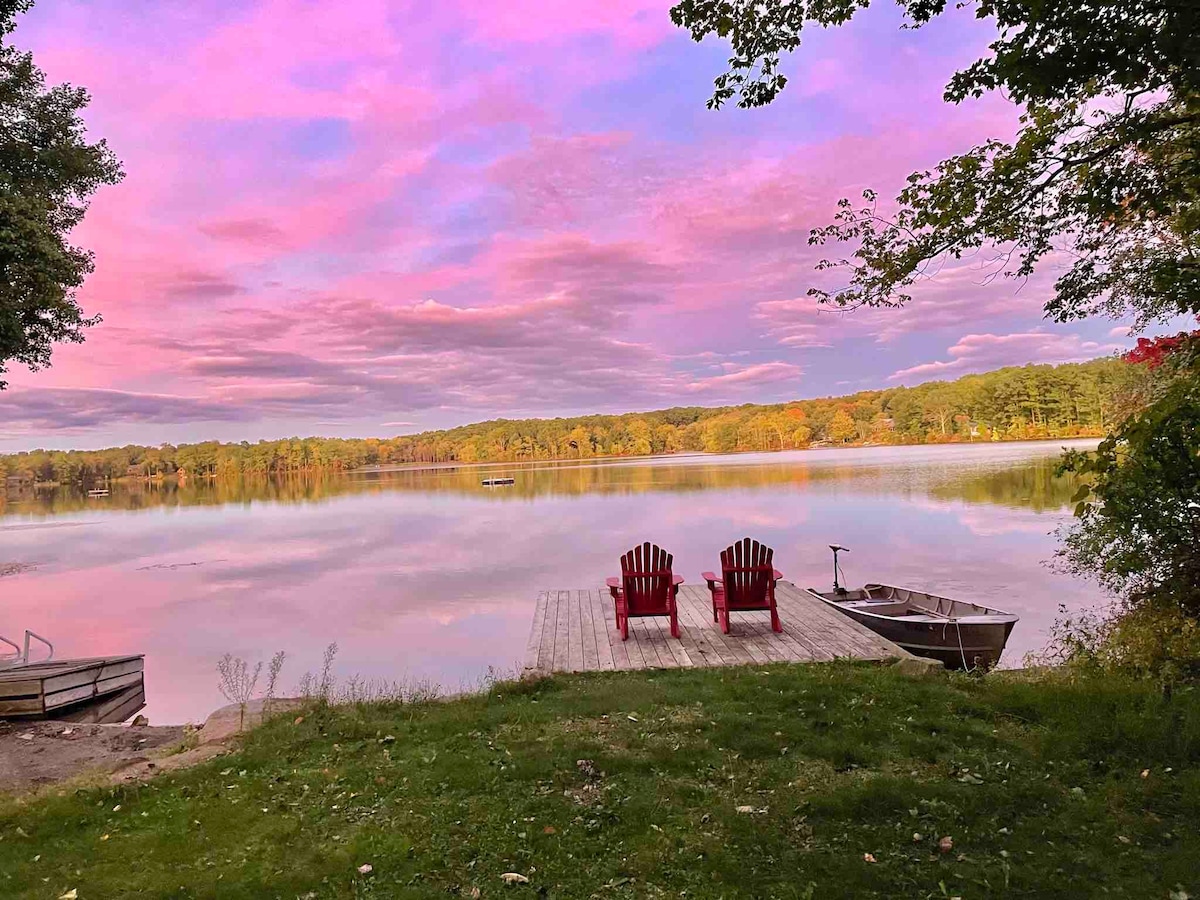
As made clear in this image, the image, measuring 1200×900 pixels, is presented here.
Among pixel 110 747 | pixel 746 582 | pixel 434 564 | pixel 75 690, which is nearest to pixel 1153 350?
pixel 746 582

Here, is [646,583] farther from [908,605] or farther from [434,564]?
[434,564]

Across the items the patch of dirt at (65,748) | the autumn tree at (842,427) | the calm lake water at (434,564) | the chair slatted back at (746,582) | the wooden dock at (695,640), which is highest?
the autumn tree at (842,427)

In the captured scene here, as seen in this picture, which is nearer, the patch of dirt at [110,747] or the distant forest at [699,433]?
the patch of dirt at [110,747]

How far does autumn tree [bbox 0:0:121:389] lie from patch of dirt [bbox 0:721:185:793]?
4180 mm

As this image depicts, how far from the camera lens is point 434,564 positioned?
20.1 m

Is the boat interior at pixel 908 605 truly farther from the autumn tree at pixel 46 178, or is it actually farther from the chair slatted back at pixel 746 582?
the autumn tree at pixel 46 178

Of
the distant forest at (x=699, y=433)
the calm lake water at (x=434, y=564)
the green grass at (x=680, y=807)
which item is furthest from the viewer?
the distant forest at (x=699, y=433)

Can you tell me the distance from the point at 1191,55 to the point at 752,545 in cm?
578

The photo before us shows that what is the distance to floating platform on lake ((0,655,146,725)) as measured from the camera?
7.84 meters

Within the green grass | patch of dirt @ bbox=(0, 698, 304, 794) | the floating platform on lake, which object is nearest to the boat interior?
the green grass

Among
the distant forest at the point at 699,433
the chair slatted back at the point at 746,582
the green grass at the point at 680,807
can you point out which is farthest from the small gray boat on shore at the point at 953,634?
the distant forest at the point at 699,433

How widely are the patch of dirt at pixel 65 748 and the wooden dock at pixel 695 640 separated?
3.53 metres

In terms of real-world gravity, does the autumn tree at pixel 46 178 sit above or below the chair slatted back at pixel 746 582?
above

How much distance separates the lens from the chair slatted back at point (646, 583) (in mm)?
7195
